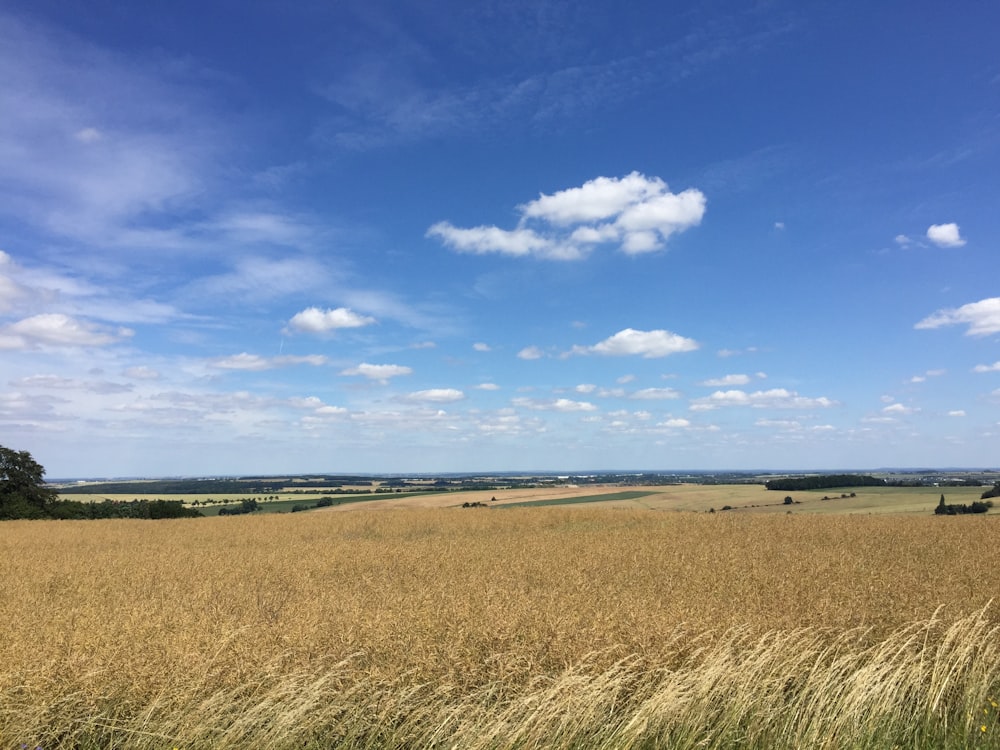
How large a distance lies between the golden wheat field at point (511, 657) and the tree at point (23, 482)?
42.1m

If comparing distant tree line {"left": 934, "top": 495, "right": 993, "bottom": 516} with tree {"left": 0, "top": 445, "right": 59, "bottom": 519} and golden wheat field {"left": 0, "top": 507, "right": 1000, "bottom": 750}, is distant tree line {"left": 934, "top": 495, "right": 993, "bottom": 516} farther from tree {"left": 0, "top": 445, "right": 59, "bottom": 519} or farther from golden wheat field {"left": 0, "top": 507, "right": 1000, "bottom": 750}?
tree {"left": 0, "top": 445, "right": 59, "bottom": 519}

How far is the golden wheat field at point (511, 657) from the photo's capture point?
5395 millimetres

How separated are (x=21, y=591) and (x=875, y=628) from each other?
15.0 meters

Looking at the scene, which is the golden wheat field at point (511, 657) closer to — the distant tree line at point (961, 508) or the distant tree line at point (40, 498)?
the distant tree line at point (961, 508)

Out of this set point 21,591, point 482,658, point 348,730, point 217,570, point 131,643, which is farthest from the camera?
point 217,570

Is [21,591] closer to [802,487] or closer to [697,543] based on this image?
[697,543]

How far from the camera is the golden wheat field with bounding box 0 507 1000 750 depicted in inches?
212

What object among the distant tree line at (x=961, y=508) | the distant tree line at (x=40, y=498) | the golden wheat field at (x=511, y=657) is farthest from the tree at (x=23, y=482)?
the distant tree line at (x=961, y=508)

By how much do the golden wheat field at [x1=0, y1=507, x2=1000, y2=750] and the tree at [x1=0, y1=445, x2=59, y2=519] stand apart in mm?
42058

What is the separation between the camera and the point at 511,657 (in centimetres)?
652

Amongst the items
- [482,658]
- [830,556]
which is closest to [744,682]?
[482,658]

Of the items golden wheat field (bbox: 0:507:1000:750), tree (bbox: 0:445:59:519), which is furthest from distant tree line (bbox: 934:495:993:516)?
tree (bbox: 0:445:59:519)

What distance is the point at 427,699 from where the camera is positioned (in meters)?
5.75

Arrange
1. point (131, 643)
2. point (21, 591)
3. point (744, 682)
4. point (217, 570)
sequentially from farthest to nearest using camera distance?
point (217, 570) → point (21, 591) → point (131, 643) → point (744, 682)
